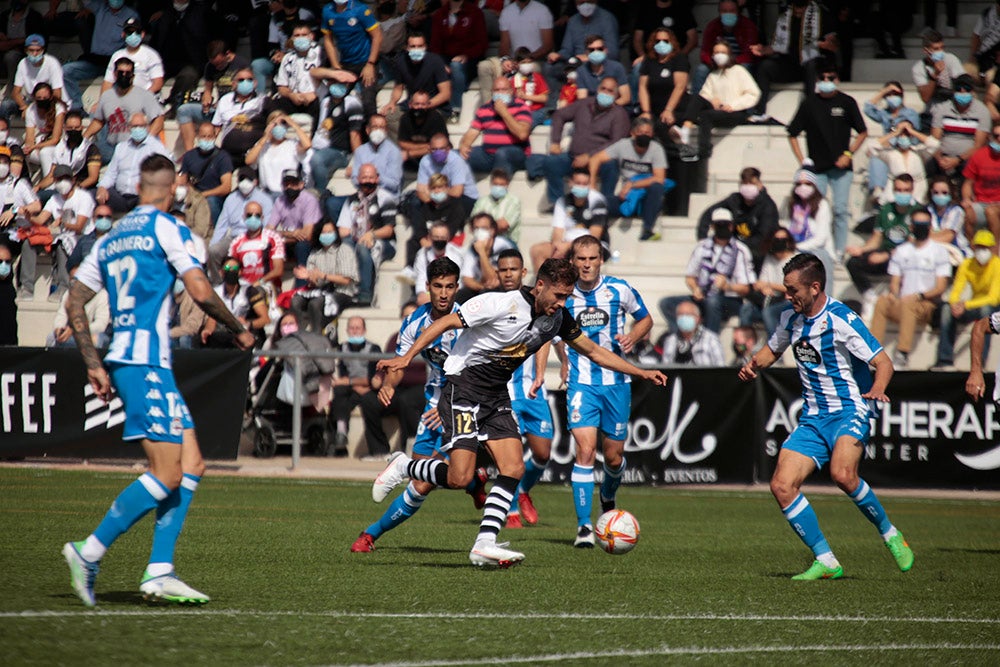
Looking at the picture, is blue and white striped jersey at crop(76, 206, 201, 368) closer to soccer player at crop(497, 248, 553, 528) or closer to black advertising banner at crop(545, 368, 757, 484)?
soccer player at crop(497, 248, 553, 528)

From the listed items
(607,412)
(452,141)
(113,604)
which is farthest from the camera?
(452,141)

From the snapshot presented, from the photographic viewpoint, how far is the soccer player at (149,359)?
696 centimetres

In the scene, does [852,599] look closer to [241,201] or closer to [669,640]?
[669,640]

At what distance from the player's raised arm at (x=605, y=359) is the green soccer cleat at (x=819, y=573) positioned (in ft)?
5.36

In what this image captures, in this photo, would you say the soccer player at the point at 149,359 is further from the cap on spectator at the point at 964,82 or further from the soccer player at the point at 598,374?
the cap on spectator at the point at 964,82

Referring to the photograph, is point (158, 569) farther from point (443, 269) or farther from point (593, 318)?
point (593, 318)

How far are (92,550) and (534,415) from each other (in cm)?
607

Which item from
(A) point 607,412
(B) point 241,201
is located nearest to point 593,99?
(B) point 241,201

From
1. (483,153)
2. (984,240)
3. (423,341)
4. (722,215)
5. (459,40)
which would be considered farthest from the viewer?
(459,40)

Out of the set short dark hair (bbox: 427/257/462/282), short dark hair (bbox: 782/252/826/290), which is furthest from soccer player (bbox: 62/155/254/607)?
short dark hair (bbox: 782/252/826/290)

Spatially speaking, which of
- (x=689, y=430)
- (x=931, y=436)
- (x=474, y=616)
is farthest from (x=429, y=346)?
(x=931, y=436)

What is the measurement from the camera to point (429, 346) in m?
10.9

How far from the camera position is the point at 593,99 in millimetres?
20672

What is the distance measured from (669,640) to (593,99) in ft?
49.4
